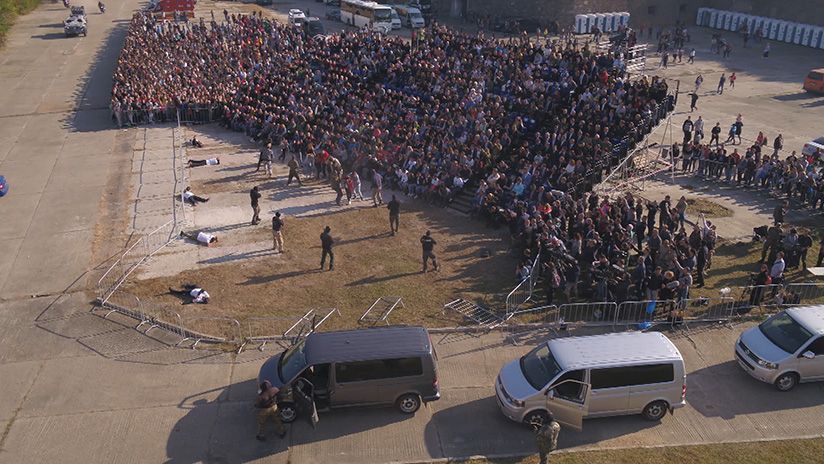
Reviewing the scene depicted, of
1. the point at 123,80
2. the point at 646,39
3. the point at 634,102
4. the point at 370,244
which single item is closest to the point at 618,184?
the point at 634,102

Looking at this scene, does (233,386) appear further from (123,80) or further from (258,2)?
(258,2)

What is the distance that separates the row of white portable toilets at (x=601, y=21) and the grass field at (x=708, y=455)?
152 feet

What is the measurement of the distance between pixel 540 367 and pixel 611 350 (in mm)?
1418

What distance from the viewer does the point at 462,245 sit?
74.1 ft

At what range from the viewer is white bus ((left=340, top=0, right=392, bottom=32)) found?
54312mm

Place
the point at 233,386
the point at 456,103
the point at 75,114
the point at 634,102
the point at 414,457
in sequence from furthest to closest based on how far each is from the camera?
the point at 75,114 < the point at 456,103 < the point at 634,102 < the point at 233,386 < the point at 414,457

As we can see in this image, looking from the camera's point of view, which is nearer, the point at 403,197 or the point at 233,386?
the point at 233,386

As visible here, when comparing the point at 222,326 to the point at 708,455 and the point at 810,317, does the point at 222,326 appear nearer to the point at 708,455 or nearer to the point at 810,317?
the point at 708,455

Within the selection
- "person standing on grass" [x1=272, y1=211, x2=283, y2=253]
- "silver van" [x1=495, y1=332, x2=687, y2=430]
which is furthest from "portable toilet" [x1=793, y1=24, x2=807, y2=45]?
"silver van" [x1=495, y1=332, x2=687, y2=430]

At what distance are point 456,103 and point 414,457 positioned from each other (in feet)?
63.8

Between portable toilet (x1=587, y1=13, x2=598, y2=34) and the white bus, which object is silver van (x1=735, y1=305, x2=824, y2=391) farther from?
portable toilet (x1=587, y1=13, x2=598, y2=34)

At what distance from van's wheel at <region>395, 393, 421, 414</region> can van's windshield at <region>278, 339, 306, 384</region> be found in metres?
2.07

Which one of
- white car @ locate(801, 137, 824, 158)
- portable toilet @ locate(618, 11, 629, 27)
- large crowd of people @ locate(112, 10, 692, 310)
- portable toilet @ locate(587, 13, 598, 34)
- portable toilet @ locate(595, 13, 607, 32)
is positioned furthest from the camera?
portable toilet @ locate(618, 11, 629, 27)

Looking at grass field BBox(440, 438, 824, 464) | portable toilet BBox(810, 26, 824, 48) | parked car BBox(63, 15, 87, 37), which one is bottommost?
grass field BBox(440, 438, 824, 464)
